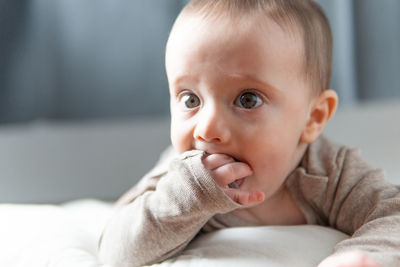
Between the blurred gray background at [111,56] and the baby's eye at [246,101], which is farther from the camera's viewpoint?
the blurred gray background at [111,56]

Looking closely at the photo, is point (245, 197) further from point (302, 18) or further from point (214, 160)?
point (302, 18)

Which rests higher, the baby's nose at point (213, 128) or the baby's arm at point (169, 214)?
the baby's nose at point (213, 128)

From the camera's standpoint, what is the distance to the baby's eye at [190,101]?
87cm

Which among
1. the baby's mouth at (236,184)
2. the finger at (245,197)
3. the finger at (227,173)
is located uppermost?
the finger at (227,173)

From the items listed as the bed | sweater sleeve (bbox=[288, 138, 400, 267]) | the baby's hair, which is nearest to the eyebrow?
the baby's hair

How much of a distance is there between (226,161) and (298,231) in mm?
210

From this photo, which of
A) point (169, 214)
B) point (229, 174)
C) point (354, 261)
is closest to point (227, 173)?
point (229, 174)

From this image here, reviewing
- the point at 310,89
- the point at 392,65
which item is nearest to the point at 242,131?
the point at 310,89

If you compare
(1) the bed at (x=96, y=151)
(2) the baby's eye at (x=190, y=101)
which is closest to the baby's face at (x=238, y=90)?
(2) the baby's eye at (x=190, y=101)

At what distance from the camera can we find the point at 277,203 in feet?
3.28

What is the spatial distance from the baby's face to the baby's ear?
3.0 inches

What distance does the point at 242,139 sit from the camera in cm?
83

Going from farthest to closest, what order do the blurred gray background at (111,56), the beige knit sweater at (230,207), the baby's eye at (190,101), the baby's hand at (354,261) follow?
the blurred gray background at (111,56)
the baby's eye at (190,101)
the beige knit sweater at (230,207)
the baby's hand at (354,261)

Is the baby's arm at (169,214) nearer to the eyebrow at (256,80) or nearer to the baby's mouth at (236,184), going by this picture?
the baby's mouth at (236,184)
